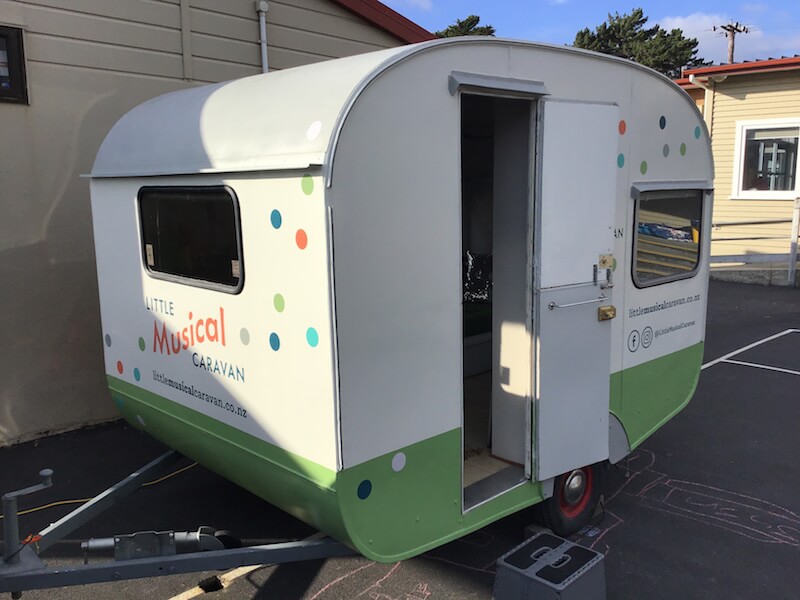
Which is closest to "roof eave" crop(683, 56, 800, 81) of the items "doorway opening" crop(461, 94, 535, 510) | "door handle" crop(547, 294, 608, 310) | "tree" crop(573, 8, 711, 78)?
"doorway opening" crop(461, 94, 535, 510)

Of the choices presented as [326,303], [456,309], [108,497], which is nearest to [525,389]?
[456,309]

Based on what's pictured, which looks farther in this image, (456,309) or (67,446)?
(67,446)

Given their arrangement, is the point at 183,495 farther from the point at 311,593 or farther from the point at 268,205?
the point at 268,205

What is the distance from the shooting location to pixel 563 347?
12.2 feet

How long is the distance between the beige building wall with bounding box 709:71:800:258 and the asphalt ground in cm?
847

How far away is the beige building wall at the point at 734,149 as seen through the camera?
13.6 meters

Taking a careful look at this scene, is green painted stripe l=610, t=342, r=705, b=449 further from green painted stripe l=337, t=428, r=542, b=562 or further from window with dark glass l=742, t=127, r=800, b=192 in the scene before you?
window with dark glass l=742, t=127, r=800, b=192

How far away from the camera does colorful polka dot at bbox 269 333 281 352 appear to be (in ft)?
10.1

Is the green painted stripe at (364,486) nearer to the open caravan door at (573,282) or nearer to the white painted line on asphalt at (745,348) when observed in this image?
the open caravan door at (573,282)

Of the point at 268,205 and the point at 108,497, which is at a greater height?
the point at 268,205

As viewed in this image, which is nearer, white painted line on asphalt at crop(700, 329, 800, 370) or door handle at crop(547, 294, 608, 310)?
door handle at crop(547, 294, 608, 310)

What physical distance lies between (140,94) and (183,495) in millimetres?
3423

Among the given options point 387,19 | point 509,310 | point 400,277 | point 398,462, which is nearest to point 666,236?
point 509,310

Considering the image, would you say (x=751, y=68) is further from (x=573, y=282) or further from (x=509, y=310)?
(x=509, y=310)
